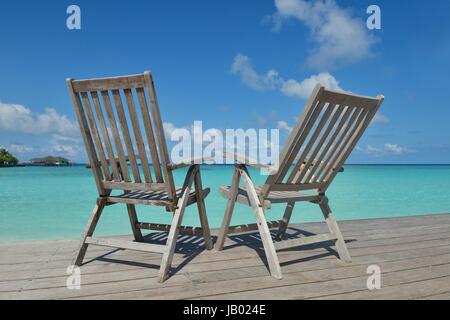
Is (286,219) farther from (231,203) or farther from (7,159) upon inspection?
(7,159)

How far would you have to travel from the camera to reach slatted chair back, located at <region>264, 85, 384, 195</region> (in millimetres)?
1963

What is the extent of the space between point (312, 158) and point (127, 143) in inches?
49.6

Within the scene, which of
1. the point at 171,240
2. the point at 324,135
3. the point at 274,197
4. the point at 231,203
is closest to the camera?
the point at 171,240

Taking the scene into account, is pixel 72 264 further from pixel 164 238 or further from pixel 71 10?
pixel 71 10

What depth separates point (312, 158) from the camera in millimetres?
2217

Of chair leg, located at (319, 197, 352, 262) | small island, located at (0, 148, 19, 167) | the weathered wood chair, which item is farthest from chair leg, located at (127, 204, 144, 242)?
small island, located at (0, 148, 19, 167)

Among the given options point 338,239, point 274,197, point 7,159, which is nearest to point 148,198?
point 274,197

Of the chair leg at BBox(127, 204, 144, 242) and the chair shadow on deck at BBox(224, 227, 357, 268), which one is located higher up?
the chair leg at BBox(127, 204, 144, 242)

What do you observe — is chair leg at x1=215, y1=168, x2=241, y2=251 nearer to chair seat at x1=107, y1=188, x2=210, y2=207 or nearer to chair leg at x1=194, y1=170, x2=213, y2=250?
chair leg at x1=194, y1=170, x2=213, y2=250

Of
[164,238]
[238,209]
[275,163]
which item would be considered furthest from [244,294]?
[238,209]

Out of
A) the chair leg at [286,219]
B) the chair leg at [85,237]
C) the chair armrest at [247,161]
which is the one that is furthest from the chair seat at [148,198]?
the chair leg at [286,219]

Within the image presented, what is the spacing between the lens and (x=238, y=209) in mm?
7484

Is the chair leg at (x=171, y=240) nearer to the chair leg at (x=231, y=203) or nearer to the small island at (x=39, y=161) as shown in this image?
the chair leg at (x=231, y=203)
